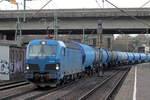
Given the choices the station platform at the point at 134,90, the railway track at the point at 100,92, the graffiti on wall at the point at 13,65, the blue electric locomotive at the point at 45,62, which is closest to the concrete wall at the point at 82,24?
the graffiti on wall at the point at 13,65

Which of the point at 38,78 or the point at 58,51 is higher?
the point at 58,51

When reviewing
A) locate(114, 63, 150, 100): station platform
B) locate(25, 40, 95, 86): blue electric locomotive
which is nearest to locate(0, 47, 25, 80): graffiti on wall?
locate(25, 40, 95, 86): blue electric locomotive

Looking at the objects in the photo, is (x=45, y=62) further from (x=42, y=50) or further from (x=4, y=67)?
(x=4, y=67)

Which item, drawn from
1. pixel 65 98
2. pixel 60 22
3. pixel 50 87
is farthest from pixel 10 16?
pixel 65 98

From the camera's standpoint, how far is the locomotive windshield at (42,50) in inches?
706

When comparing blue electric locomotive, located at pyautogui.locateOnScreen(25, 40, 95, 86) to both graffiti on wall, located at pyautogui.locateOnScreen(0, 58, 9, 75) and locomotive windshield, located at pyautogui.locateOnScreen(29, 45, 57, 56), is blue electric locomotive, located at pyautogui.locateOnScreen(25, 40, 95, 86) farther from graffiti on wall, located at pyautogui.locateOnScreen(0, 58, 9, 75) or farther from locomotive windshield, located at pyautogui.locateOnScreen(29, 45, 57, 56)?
graffiti on wall, located at pyautogui.locateOnScreen(0, 58, 9, 75)

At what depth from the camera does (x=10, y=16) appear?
44.2 m

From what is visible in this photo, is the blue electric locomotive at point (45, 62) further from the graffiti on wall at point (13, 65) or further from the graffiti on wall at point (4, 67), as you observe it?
the graffiti on wall at point (13, 65)

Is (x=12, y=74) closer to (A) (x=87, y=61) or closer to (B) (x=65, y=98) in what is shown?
(A) (x=87, y=61)

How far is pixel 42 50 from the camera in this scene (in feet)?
59.0

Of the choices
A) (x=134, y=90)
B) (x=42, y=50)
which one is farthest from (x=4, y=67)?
(x=134, y=90)

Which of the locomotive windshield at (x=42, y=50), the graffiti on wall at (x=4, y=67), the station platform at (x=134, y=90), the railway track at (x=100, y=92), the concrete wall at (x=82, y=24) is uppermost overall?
the concrete wall at (x=82, y=24)

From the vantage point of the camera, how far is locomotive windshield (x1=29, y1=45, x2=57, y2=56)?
706 inches

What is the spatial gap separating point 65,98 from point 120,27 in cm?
2952
